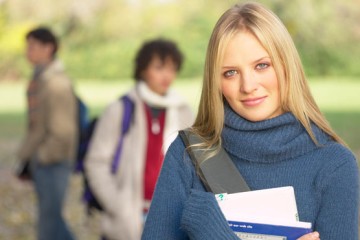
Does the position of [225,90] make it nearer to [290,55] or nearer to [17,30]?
[290,55]

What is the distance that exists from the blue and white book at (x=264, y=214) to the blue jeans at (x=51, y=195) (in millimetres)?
4751

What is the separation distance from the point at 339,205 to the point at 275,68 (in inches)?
16.1

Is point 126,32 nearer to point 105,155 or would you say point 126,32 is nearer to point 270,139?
point 105,155

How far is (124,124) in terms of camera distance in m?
5.43

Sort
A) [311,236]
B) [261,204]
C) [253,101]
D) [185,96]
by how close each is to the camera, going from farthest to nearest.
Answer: [185,96]
[253,101]
[261,204]
[311,236]

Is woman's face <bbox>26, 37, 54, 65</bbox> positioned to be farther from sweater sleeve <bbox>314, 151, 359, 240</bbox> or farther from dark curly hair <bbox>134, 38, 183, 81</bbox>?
sweater sleeve <bbox>314, 151, 359, 240</bbox>

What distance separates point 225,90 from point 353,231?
0.51 meters

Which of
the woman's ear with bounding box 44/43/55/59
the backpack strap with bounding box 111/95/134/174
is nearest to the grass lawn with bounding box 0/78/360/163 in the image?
the woman's ear with bounding box 44/43/55/59

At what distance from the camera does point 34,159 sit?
24.0 ft

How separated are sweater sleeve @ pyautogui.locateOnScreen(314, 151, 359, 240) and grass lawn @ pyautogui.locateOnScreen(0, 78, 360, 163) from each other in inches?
696

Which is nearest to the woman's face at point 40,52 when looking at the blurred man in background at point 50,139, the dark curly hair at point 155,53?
the blurred man in background at point 50,139

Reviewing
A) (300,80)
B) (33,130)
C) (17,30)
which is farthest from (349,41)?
(300,80)

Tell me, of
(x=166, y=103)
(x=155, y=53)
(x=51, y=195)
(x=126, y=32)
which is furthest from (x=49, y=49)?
(x=126, y=32)

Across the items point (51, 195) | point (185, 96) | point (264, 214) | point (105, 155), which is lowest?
point (185, 96)
